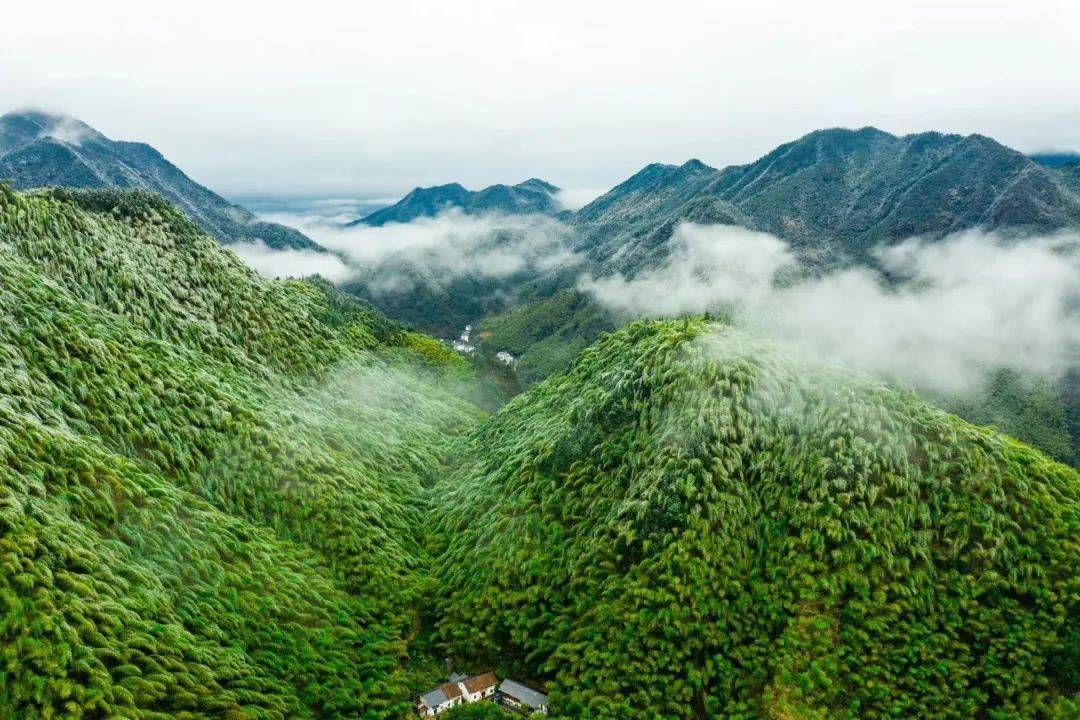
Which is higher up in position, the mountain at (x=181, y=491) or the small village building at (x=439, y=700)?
the mountain at (x=181, y=491)

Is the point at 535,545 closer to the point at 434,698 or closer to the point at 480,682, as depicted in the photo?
the point at 480,682

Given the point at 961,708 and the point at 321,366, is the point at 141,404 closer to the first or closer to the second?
the point at 321,366

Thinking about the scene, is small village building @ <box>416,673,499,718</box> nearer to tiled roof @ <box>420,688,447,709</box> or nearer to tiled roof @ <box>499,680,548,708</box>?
tiled roof @ <box>420,688,447,709</box>

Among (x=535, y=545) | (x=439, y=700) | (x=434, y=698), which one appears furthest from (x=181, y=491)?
(x=535, y=545)

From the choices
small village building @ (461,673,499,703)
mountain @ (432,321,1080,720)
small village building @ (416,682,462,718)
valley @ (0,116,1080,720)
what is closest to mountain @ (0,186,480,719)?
valley @ (0,116,1080,720)

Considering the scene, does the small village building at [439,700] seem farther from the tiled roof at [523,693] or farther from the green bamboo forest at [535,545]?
the tiled roof at [523,693]

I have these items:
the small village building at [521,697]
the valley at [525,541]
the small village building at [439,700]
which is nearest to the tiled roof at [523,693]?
the small village building at [521,697]

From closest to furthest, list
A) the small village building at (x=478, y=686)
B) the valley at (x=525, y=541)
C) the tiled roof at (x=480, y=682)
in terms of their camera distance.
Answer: the valley at (x=525, y=541) < the small village building at (x=478, y=686) < the tiled roof at (x=480, y=682)

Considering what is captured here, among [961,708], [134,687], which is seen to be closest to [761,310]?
[961,708]
